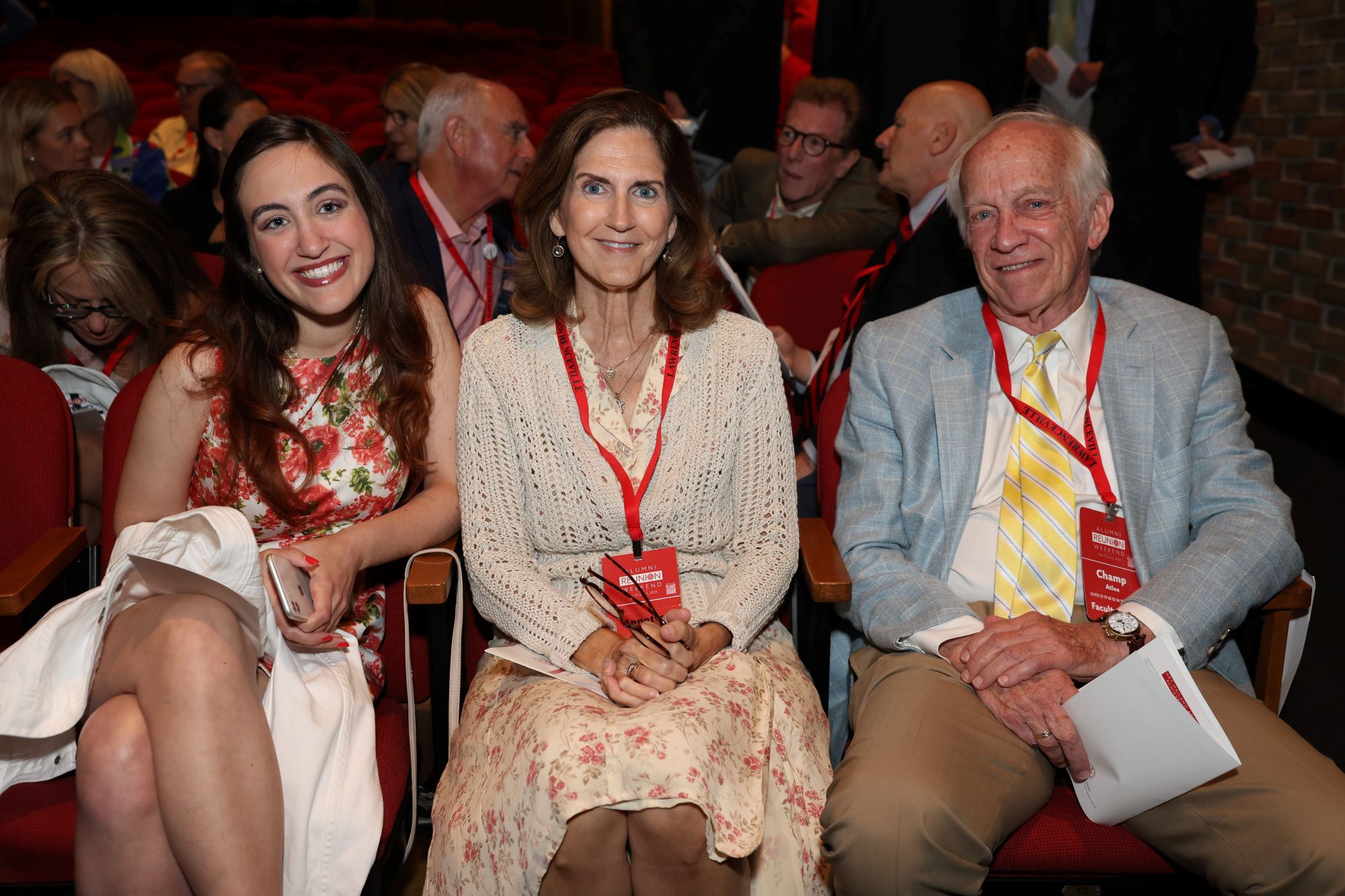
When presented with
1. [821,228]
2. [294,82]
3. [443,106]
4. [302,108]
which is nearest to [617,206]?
[443,106]

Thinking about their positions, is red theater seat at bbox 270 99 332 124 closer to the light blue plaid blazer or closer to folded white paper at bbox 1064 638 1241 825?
the light blue plaid blazer

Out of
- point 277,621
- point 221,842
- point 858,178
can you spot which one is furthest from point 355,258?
point 858,178

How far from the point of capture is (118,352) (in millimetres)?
2623

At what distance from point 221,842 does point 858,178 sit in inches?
128

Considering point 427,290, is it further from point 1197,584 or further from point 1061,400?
point 1197,584

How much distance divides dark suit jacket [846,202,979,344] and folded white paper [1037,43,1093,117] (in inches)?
70.8

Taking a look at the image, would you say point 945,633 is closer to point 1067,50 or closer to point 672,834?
point 672,834

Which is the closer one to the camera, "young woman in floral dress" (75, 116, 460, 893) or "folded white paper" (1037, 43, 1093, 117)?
"young woman in floral dress" (75, 116, 460, 893)

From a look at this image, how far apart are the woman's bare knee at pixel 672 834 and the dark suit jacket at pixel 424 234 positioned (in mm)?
1861

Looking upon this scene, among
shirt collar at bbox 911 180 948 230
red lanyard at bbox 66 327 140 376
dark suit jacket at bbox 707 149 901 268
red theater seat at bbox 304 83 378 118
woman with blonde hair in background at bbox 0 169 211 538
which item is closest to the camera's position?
woman with blonde hair in background at bbox 0 169 211 538

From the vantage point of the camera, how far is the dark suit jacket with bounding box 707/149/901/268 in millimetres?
3873

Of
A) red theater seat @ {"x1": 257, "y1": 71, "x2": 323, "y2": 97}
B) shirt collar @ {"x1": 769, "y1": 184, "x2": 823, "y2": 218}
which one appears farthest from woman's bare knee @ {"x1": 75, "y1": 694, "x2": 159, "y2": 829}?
red theater seat @ {"x1": 257, "y1": 71, "x2": 323, "y2": 97}

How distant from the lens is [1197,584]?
6.20ft

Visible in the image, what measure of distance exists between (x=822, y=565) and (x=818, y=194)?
240 cm
